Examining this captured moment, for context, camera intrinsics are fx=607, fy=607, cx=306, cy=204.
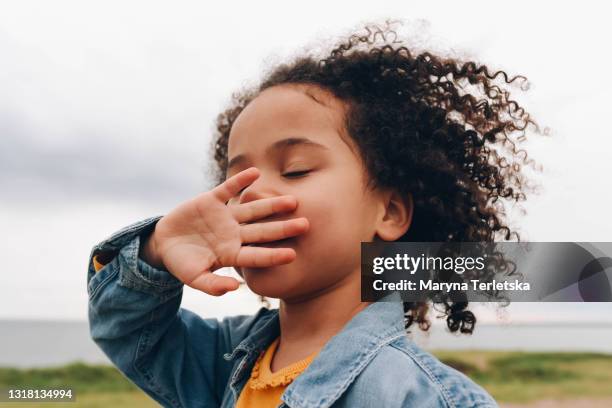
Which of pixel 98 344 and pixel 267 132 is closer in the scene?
pixel 267 132

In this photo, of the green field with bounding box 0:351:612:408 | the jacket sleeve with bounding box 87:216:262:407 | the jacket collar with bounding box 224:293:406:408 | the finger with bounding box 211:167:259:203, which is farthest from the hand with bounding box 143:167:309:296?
the green field with bounding box 0:351:612:408

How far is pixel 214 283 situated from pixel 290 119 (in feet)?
1.44

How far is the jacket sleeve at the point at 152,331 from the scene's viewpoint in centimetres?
156

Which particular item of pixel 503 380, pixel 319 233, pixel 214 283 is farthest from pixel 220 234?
pixel 503 380

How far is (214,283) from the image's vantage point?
4.26 ft

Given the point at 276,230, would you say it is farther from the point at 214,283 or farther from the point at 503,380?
the point at 503,380

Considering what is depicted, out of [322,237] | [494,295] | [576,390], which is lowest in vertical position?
[576,390]

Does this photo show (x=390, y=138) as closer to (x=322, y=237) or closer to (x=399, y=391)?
(x=322, y=237)

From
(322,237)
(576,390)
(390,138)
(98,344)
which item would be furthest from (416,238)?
(576,390)

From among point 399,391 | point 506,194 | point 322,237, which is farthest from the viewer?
point 506,194

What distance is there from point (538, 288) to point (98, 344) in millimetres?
1245

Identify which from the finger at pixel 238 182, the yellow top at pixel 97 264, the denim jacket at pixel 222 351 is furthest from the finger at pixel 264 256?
the yellow top at pixel 97 264

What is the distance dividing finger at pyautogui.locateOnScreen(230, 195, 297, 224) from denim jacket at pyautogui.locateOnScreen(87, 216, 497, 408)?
→ 0.31 m

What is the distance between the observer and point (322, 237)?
136cm
